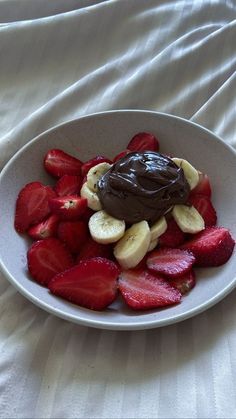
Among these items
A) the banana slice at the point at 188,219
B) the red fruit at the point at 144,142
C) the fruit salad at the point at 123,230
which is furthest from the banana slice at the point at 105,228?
the red fruit at the point at 144,142

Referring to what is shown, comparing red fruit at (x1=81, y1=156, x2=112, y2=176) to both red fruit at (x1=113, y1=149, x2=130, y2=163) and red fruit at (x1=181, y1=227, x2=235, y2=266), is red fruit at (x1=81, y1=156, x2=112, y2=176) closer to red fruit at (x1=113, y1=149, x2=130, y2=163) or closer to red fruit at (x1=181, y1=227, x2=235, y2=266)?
red fruit at (x1=113, y1=149, x2=130, y2=163)

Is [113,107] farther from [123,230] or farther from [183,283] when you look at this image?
[183,283]

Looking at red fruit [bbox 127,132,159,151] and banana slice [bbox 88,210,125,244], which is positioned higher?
red fruit [bbox 127,132,159,151]

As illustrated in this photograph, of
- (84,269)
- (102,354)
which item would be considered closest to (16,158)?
(84,269)

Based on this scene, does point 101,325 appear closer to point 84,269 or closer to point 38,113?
point 84,269

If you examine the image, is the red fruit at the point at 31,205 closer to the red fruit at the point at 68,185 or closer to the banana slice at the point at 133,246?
the red fruit at the point at 68,185

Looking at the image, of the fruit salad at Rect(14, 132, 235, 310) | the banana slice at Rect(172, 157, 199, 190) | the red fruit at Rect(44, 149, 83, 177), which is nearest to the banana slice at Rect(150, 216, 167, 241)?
the fruit salad at Rect(14, 132, 235, 310)

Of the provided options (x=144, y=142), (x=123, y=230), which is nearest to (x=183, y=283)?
(x=123, y=230)
